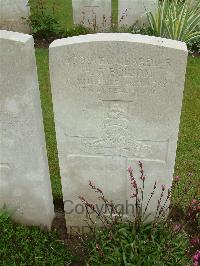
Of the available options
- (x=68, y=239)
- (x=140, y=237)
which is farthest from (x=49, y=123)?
(x=140, y=237)

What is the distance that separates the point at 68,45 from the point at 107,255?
162cm

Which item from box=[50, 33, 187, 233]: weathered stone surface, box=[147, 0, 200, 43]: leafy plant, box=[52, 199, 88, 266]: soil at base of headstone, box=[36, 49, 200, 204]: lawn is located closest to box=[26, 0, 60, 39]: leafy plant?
box=[36, 49, 200, 204]: lawn

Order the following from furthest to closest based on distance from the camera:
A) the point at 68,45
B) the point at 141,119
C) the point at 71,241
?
the point at 71,241 < the point at 141,119 < the point at 68,45

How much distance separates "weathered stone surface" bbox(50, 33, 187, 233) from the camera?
2.77 metres

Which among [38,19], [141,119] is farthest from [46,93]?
[141,119]

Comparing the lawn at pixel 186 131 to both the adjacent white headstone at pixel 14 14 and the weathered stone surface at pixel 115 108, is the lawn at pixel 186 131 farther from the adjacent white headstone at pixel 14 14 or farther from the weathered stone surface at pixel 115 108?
the adjacent white headstone at pixel 14 14

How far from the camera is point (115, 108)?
3.04 m

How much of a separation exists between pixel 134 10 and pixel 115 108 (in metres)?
5.25

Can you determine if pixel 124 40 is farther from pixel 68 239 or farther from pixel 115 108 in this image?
pixel 68 239

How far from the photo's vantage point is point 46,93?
20.2 ft

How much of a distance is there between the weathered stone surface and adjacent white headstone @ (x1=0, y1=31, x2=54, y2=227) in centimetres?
16

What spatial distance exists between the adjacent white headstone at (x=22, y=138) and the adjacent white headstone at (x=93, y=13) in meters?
5.02

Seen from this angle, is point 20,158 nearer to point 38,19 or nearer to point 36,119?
point 36,119

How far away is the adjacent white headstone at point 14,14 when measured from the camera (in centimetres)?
782
